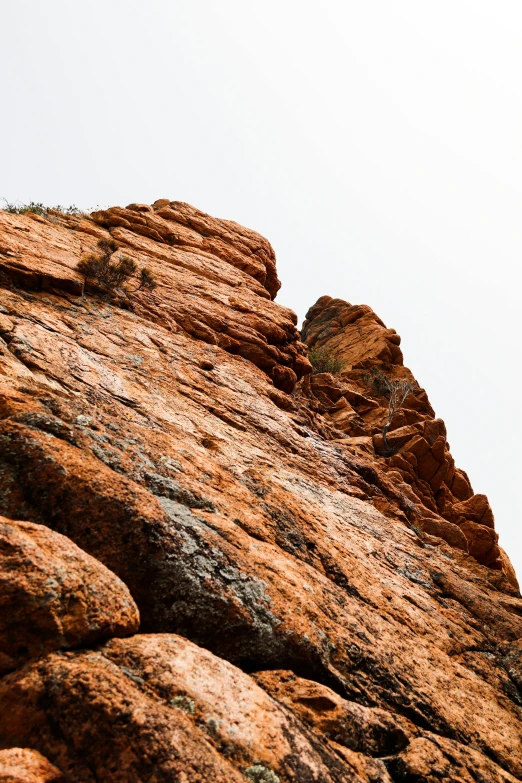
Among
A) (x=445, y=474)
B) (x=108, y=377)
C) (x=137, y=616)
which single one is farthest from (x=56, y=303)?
(x=445, y=474)

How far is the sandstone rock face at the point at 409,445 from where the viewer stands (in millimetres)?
26531

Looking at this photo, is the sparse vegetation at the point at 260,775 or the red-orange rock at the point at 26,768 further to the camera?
the sparse vegetation at the point at 260,775

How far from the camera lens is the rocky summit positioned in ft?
19.5

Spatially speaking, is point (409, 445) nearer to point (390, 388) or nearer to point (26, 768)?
point (390, 388)

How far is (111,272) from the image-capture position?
2017 cm

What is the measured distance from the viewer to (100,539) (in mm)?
7988

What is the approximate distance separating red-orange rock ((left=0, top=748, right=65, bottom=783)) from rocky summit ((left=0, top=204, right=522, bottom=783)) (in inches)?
1.2

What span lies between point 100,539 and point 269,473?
6.97 m

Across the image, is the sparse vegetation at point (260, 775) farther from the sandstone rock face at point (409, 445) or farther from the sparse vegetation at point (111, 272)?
the sandstone rock face at point (409, 445)

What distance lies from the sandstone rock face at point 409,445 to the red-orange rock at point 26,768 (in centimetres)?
1913

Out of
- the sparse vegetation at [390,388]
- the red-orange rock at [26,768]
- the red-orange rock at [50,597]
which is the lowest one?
the red-orange rock at [26,768]

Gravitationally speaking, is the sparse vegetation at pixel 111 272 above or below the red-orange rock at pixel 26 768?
above

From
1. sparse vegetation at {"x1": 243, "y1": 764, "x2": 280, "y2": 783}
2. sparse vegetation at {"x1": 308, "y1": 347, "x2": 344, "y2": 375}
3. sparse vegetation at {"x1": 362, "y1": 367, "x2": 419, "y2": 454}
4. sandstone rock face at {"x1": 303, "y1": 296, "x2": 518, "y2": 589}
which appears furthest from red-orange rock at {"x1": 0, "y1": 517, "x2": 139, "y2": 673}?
sparse vegetation at {"x1": 308, "y1": 347, "x2": 344, "y2": 375}

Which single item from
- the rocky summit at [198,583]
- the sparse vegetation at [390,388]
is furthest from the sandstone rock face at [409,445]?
the rocky summit at [198,583]
